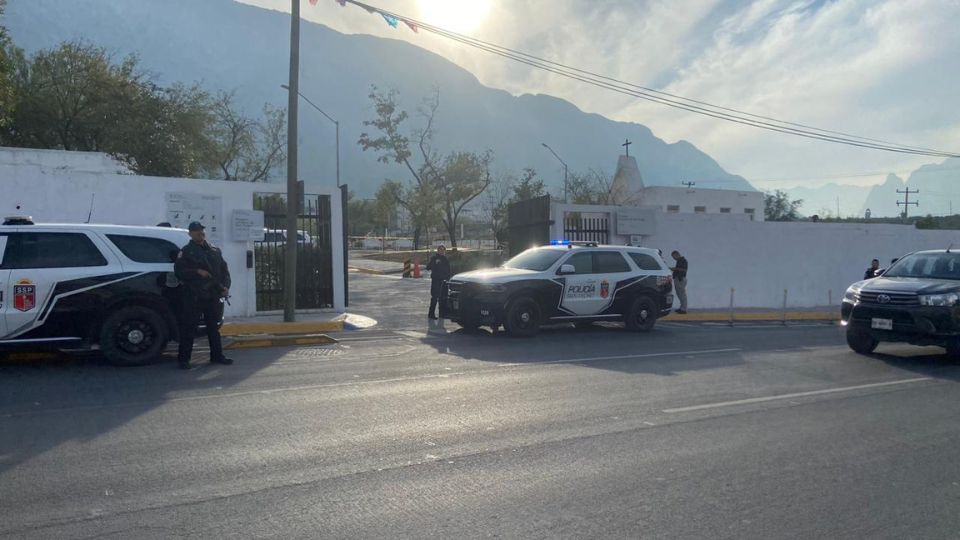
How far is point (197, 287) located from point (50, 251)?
1.96 metres

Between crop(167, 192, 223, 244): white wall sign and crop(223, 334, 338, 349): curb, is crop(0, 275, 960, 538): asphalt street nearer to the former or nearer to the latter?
crop(223, 334, 338, 349): curb

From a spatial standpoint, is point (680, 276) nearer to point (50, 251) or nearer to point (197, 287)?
point (197, 287)

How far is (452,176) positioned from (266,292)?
3244 centimetres

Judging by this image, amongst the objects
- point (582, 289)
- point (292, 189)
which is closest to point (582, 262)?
point (582, 289)

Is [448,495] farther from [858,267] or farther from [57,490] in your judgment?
[858,267]

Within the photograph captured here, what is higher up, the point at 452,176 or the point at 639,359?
the point at 452,176

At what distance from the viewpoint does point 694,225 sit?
22750 mm

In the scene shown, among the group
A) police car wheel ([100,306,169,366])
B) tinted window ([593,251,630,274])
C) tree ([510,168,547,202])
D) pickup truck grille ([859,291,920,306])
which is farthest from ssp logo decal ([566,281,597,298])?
tree ([510,168,547,202])

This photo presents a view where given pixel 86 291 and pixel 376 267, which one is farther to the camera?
pixel 376 267

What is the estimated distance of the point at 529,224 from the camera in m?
21.8

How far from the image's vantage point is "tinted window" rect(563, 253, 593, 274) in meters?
14.5

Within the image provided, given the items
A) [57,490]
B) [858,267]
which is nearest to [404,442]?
[57,490]

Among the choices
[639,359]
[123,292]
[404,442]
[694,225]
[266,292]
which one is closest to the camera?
[404,442]

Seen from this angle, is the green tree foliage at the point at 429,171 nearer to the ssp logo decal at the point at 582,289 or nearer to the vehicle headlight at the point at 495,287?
the ssp logo decal at the point at 582,289
